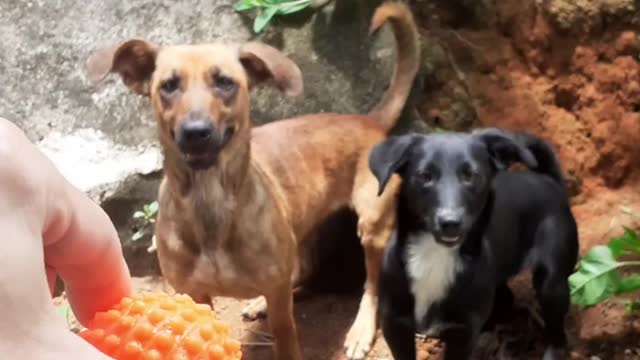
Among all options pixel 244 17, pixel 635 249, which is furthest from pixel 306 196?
pixel 635 249

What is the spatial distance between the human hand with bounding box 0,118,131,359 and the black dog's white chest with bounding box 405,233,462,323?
1971 millimetres

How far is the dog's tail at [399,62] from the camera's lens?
10.4 feet

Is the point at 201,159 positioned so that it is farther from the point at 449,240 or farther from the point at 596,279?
the point at 596,279

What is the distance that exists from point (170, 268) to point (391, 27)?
1.19 m

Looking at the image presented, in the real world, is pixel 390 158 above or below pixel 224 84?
below

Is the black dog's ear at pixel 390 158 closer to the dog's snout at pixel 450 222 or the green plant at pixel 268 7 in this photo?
the dog's snout at pixel 450 222

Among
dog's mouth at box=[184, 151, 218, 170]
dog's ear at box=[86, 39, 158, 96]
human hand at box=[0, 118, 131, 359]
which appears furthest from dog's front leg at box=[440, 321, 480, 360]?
human hand at box=[0, 118, 131, 359]

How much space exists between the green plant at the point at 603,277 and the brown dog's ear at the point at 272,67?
1.01m

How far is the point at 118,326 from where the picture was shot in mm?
797

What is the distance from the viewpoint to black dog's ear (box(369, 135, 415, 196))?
2.66 meters

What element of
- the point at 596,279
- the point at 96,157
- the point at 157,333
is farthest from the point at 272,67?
the point at 157,333

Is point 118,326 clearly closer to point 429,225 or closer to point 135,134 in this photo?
point 429,225

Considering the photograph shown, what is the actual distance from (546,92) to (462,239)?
121 centimetres

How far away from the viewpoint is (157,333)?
0.80m
